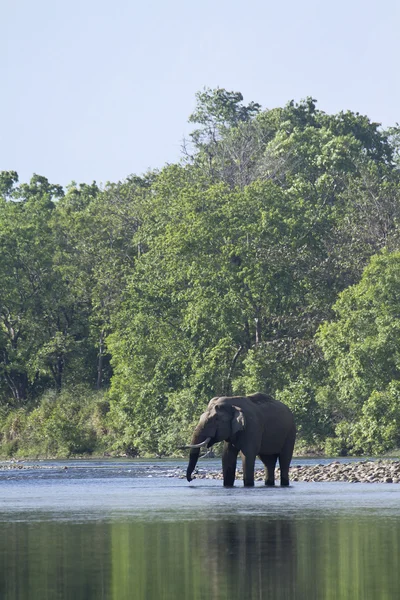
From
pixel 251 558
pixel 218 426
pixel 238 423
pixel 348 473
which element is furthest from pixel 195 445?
pixel 251 558

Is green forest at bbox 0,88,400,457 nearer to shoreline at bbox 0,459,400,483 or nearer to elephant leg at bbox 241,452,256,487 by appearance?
shoreline at bbox 0,459,400,483

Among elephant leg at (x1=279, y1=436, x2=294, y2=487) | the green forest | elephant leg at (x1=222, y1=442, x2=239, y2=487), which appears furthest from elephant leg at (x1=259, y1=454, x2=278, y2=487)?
the green forest

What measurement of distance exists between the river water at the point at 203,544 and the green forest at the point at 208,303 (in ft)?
81.0

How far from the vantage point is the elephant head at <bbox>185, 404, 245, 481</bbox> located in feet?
140

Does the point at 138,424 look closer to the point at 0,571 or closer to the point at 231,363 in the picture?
the point at 231,363

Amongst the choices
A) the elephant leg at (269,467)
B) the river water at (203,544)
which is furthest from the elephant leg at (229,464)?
the river water at (203,544)

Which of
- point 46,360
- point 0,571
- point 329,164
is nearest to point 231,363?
point 46,360

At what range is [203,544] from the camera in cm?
2305

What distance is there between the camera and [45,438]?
A: 257ft

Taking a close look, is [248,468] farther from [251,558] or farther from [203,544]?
[251,558]

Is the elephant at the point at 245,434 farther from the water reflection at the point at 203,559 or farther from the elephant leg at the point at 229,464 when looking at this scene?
the water reflection at the point at 203,559

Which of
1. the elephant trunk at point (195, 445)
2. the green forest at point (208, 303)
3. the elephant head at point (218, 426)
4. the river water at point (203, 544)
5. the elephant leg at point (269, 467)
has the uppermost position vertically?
the green forest at point (208, 303)

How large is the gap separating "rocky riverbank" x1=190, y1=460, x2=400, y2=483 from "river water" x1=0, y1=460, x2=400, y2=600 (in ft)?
13.1

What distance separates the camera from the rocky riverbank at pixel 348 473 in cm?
4438
